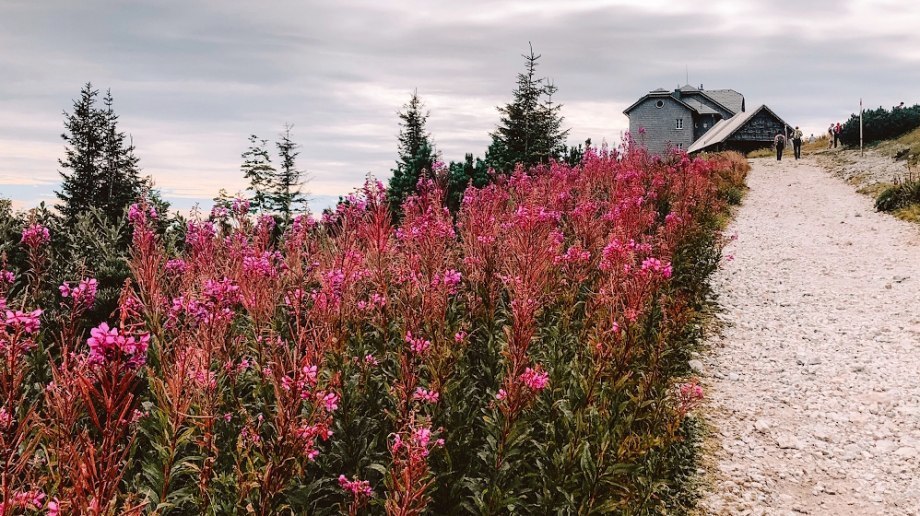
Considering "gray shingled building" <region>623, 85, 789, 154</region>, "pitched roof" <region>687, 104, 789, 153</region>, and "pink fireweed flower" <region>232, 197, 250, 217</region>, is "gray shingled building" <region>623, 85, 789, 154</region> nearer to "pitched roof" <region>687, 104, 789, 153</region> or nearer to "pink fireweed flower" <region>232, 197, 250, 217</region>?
"pitched roof" <region>687, 104, 789, 153</region>

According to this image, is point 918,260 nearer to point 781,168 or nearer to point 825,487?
point 825,487

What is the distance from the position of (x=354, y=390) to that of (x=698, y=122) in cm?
5937

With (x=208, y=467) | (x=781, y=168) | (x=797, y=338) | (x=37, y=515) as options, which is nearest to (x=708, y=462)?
(x=797, y=338)

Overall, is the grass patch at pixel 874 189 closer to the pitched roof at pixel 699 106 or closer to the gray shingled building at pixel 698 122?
the gray shingled building at pixel 698 122

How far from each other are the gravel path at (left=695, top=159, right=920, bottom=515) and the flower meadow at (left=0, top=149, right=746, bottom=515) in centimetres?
76

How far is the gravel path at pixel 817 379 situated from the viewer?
5352mm

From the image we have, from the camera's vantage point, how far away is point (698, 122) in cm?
5597

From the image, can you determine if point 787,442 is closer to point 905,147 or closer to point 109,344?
point 109,344

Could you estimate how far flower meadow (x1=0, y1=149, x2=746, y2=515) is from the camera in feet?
8.45

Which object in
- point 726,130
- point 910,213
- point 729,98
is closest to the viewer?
point 910,213

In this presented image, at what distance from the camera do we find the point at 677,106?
53.8m

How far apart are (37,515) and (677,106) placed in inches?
2293

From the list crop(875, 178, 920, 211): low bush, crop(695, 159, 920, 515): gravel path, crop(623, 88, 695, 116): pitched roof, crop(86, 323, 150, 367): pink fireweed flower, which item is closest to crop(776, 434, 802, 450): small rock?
crop(695, 159, 920, 515): gravel path

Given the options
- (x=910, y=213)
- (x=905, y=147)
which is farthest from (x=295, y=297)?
(x=905, y=147)
